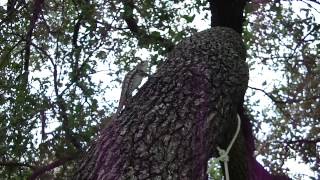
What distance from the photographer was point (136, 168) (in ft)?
4.48

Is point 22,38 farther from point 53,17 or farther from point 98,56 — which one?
point 53,17

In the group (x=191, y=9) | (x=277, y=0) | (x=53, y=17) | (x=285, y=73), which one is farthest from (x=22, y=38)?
(x=285, y=73)

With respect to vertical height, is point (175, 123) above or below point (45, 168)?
below

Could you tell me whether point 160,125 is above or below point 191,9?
below

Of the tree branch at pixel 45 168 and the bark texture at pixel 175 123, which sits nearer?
the bark texture at pixel 175 123

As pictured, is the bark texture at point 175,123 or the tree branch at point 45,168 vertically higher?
A: the tree branch at point 45,168

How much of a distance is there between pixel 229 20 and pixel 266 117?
3555 millimetres

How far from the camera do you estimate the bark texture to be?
1.42 metres

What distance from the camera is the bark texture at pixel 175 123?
55.8 inches

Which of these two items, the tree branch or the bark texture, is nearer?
the bark texture

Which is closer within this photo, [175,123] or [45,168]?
[175,123]

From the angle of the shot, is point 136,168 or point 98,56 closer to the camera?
point 136,168

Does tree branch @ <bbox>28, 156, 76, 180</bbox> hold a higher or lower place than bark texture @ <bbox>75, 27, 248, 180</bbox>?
higher

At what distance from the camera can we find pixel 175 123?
1.64m
